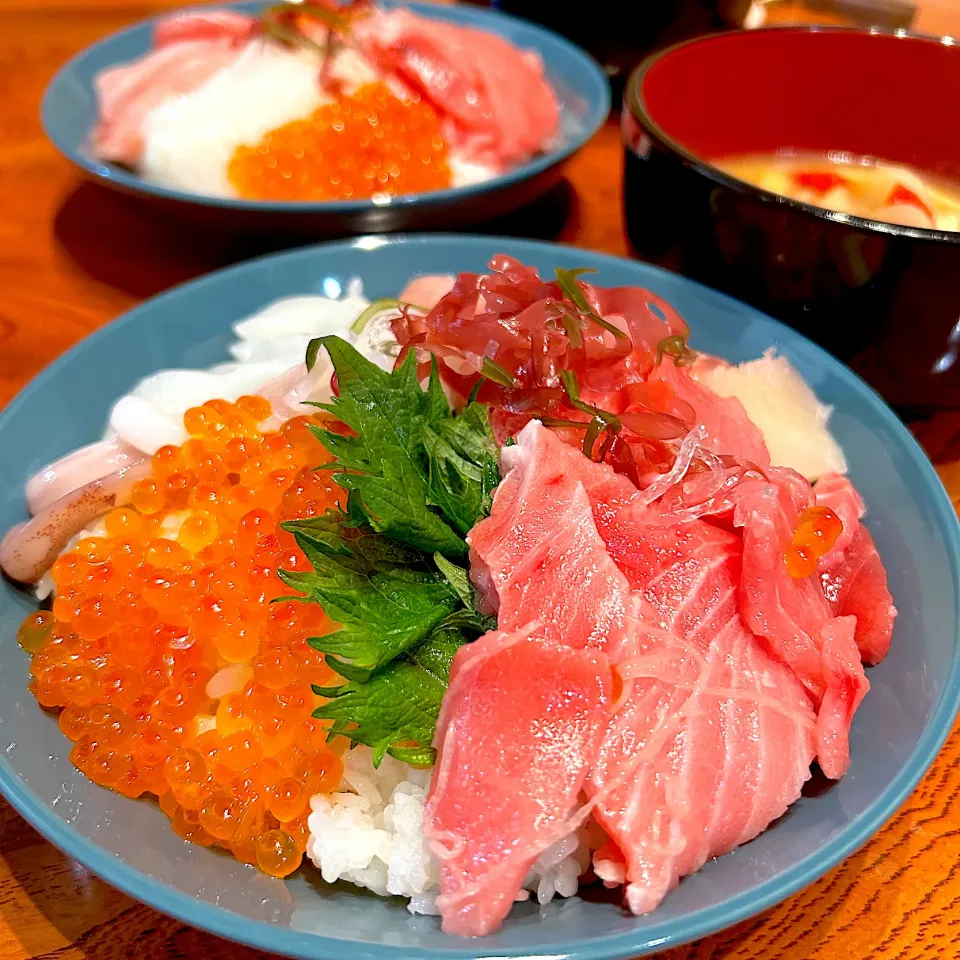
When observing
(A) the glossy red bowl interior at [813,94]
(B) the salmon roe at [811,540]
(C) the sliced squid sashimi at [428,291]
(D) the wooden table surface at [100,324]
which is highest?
(A) the glossy red bowl interior at [813,94]

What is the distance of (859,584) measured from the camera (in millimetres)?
1238

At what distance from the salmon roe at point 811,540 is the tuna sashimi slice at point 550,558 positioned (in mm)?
244

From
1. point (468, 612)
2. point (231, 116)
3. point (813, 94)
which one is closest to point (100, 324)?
point (231, 116)

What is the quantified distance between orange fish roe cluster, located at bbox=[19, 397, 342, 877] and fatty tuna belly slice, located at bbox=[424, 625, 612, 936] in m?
0.19

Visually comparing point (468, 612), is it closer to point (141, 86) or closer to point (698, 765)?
point (698, 765)

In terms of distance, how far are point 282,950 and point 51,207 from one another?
7.44 ft

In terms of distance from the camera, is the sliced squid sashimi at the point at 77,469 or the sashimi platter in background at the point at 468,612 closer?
the sashimi platter in background at the point at 468,612

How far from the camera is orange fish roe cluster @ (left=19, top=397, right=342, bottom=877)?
103cm

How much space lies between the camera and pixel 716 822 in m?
0.96

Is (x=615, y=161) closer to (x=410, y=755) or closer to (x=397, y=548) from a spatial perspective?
(x=397, y=548)

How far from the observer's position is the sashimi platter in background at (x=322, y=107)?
221cm

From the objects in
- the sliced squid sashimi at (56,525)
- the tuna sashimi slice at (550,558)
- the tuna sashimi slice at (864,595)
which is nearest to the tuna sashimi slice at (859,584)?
the tuna sashimi slice at (864,595)

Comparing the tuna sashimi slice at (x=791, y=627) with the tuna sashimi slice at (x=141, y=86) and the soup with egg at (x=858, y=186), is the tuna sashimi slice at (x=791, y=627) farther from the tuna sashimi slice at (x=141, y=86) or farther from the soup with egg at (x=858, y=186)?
the tuna sashimi slice at (x=141, y=86)

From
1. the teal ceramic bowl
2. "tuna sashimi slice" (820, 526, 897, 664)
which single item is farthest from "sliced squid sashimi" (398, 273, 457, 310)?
"tuna sashimi slice" (820, 526, 897, 664)
